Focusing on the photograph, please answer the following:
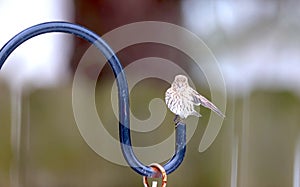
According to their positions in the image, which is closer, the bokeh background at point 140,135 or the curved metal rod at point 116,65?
the curved metal rod at point 116,65

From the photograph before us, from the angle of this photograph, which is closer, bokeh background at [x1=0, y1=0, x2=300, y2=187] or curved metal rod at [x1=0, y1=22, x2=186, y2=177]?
curved metal rod at [x1=0, y1=22, x2=186, y2=177]

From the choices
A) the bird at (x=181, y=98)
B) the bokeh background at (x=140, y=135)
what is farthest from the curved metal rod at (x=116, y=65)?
the bokeh background at (x=140, y=135)

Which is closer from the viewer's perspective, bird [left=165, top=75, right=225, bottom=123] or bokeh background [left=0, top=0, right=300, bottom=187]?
bird [left=165, top=75, right=225, bottom=123]

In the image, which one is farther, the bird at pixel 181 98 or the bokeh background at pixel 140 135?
the bokeh background at pixel 140 135

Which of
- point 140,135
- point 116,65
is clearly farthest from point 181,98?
point 140,135

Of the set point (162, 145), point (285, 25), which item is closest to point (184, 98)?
point (162, 145)

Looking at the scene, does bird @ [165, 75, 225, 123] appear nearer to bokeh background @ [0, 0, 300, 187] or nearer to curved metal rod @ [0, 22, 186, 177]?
curved metal rod @ [0, 22, 186, 177]

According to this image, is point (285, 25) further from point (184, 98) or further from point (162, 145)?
point (184, 98)

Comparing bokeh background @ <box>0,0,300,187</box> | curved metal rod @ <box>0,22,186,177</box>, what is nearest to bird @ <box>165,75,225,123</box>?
curved metal rod @ <box>0,22,186,177</box>

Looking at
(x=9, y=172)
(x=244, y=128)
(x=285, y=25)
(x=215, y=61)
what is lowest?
(x=9, y=172)

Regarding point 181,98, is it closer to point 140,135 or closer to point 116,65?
point 116,65

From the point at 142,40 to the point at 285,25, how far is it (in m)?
0.34

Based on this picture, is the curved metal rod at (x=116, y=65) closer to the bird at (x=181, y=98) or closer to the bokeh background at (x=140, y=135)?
the bird at (x=181, y=98)

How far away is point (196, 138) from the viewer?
79cm
